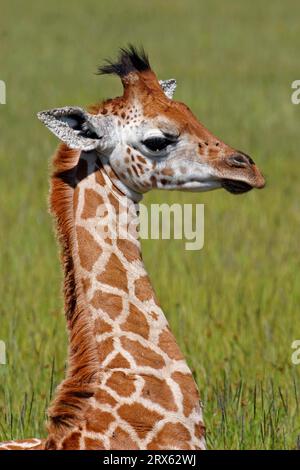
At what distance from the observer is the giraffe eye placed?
13.1 ft

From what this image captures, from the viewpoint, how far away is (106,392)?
3.69 meters

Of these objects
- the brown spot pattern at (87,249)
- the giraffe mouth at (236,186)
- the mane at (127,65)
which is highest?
the mane at (127,65)

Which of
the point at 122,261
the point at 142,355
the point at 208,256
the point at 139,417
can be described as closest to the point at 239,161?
the point at 122,261

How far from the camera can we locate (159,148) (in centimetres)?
402

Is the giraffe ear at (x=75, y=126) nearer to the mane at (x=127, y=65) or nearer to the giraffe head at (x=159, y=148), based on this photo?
the giraffe head at (x=159, y=148)

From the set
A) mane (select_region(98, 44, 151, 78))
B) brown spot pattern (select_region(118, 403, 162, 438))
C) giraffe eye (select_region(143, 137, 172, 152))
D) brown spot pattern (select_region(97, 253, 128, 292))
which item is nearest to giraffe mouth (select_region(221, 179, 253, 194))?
giraffe eye (select_region(143, 137, 172, 152))

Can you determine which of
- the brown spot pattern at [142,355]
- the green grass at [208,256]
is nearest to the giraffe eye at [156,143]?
the brown spot pattern at [142,355]

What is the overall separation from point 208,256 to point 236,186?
15.8ft

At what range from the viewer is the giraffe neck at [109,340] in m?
3.65

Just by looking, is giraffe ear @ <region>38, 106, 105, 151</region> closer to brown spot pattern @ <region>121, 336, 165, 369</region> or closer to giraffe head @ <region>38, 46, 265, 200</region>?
giraffe head @ <region>38, 46, 265, 200</region>

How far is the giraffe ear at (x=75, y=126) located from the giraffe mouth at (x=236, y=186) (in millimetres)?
481

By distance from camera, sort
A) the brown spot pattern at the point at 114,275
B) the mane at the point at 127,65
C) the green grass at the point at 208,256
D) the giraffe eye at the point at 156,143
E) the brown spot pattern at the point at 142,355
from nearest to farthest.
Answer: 1. the brown spot pattern at the point at 142,355
2. the brown spot pattern at the point at 114,275
3. the giraffe eye at the point at 156,143
4. the mane at the point at 127,65
5. the green grass at the point at 208,256

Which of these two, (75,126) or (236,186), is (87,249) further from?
(236,186)

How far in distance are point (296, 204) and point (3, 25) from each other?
55.5 ft
